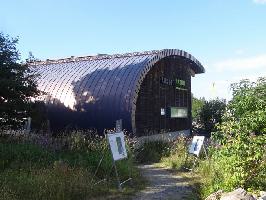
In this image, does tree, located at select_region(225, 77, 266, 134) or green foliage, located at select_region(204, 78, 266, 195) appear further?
tree, located at select_region(225, 77, 266, 134)

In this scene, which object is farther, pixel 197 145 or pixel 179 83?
pixel 179 83

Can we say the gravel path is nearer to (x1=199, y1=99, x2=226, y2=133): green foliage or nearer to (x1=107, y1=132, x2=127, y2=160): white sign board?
(x1=107, y1=132, x2=127, y2=160): white sign board

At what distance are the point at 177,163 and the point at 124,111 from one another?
18.5ft

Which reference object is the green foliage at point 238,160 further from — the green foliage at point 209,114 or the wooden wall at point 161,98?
the green foliage at point 209,114

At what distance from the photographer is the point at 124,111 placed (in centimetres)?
2081

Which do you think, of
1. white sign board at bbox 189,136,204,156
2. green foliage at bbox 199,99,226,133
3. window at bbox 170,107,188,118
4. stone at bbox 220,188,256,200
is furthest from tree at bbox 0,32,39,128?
green foliage at bbox 199,99,226,133

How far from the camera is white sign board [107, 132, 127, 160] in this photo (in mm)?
11469

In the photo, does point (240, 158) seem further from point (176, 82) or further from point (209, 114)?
point (209, 114)

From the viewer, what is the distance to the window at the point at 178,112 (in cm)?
2719

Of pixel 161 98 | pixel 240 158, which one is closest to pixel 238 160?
pixel 240 158

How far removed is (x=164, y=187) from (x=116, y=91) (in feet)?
31.9

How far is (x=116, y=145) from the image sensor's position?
38.7 feet

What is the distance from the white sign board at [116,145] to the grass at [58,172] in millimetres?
716

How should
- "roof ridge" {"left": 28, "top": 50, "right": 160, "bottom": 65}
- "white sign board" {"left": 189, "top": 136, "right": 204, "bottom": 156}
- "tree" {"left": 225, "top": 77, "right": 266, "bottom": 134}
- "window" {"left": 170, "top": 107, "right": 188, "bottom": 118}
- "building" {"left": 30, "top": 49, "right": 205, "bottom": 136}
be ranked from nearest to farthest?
"tree" {"left": 225, "top": 77, "right": 266, "bottom": 134} < "white sign board" {"left": 189, "top": 136, "right": 204, "bottom": 156} < "building" {"left": 30, "top": 49, "right": 205, "bottom": 136} < "roof ridge" {"left": 28, "top": 50, "right": 160, "bottom": 65} < "window" {"left": 170, "top": 107, "right": 188, "bottom": 118}
